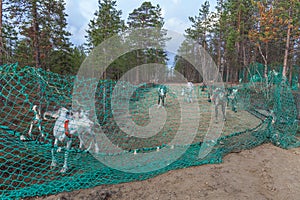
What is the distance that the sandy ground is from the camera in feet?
7.12

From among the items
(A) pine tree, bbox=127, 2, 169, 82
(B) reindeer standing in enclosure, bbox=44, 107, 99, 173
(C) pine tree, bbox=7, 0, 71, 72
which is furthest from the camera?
(A) pine tree, bbox=127, 2, 169, 82

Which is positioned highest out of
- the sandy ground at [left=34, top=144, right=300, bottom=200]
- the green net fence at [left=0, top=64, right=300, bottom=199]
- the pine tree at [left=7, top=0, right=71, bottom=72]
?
the pine tree at [left=7, top=0, right=71, bottom=72]

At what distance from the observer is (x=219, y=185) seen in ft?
7.79

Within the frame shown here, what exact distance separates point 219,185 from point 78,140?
3.22m

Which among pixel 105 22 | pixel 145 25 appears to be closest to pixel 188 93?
pixel 105 22

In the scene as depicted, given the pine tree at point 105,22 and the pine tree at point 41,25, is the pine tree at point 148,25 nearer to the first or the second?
the pine tree at point 105,22

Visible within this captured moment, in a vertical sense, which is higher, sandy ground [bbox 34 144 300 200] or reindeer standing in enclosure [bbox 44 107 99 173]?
reindeer standing in enclosure [bbox 44 107 99 173]

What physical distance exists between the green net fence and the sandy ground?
14 centimetres

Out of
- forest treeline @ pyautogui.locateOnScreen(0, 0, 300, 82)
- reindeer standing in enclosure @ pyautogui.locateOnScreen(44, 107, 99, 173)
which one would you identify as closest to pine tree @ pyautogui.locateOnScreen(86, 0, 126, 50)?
forest treeline @ pyautogui.locateOnScreen(0, 0, 300, 82)

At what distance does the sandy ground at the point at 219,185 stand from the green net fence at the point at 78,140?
0.14 meters

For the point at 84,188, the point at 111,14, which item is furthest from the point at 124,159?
the point at 111,14

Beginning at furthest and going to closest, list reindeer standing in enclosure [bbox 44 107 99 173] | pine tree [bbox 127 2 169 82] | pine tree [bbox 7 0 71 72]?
pine tree [bbox 127 2 169 82]
pine tree [bbox 7 0 71 72]
reindeer standing in enclosure [bbox 44 107 99 173]

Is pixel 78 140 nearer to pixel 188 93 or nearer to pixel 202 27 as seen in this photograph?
pixel 188 93

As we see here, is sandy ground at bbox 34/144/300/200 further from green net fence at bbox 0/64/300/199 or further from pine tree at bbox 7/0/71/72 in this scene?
pine tree at bbox 7/0/71/72
